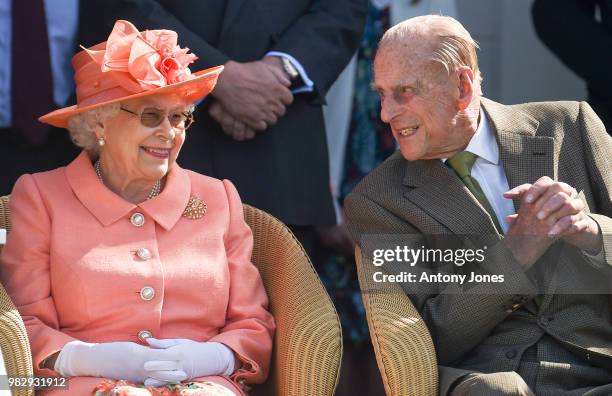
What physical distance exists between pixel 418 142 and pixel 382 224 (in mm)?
305

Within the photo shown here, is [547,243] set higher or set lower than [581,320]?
higher

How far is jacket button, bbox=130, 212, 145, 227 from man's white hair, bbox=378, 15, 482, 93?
39.1 inches

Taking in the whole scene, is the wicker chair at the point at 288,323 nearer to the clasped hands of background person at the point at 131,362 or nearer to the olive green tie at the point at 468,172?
the clasped hands of background person at the point at 131,362

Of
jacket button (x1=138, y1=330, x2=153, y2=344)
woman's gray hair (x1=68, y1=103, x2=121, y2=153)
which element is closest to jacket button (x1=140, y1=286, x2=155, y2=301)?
jacket button (x1=138, y1=330, x2=153, y2=344)

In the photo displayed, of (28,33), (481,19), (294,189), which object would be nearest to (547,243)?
(294,189)

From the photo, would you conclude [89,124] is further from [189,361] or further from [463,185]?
[463,185]

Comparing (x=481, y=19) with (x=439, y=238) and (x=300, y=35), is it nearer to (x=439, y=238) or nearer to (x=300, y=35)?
(x=300, y=35)

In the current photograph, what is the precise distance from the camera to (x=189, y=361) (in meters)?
4.02

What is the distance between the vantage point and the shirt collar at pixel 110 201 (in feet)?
14.1

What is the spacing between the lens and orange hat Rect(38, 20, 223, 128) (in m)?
4.18

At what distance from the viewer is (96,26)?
17.0 ft

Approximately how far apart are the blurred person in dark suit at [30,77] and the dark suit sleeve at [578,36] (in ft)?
7.19

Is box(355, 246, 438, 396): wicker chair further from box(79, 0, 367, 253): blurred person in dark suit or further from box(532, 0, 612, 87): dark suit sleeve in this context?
box(532, 0, 612, 87): dark suit sleeve

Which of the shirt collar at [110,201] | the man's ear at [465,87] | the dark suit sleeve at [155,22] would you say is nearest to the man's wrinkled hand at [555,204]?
the man's ear at [465,87]
